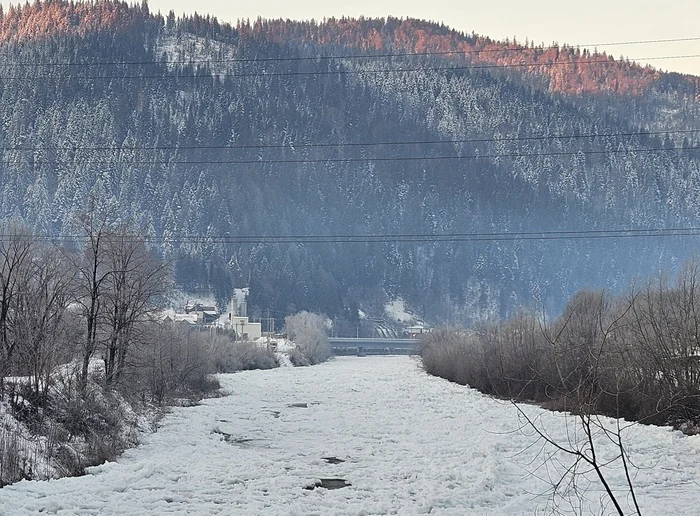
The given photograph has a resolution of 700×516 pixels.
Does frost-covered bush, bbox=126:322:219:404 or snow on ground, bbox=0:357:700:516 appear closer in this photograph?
snow on ground, bbox=0:357:700:516

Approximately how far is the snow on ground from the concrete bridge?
107 m

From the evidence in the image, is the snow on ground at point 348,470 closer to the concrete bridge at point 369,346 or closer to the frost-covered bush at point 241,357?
the frost-covered bush at point 241,357

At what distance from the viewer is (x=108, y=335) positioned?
28.3 m

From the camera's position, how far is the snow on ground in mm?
14195

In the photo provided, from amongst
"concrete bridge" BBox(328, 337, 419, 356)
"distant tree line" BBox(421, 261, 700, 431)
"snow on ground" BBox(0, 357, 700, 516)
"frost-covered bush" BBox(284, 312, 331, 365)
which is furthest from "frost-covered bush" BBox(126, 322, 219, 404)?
"concrete bridge" BBox(328, 337, 419, 356)

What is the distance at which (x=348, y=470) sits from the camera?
60.6ft

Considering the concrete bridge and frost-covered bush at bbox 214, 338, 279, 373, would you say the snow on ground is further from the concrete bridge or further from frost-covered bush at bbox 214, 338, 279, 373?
the concrete bridge

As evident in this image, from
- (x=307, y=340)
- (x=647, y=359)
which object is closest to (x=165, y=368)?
(x=647, y=359)

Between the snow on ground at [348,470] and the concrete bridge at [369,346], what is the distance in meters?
107

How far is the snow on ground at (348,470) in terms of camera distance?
46.6 ft

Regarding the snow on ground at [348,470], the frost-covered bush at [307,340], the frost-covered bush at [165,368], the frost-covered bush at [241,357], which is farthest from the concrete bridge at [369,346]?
the snow on ground at [348,470]

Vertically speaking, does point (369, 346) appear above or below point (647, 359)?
below

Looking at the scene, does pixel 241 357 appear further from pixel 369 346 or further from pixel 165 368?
pixel 369 346

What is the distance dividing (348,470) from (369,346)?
408 ft
